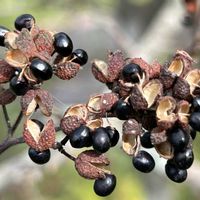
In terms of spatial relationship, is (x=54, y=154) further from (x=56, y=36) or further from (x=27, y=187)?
(x=56, y=36)

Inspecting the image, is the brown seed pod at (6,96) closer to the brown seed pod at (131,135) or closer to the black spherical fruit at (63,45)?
the black spherical fruit at (63,45)

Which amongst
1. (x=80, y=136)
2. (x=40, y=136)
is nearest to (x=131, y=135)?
(x=80, y=136)

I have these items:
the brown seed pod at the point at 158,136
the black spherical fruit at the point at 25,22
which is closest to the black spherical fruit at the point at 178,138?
the brown seed pod at the point at 158,136

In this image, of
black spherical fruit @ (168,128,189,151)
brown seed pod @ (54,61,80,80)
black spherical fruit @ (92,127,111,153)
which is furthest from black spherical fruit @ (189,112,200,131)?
brown seed pod @ (54,61,80,80)

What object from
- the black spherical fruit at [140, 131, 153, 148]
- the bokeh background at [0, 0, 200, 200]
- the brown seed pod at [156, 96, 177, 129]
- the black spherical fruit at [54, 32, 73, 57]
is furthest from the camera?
the bokeh background at [0, 0, 200, 200]

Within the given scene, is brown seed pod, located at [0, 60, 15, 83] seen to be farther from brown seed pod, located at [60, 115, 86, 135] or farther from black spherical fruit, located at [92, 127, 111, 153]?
black spherical fruit, located at [92, 127, 111, 153]

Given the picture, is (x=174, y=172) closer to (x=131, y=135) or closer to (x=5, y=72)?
(x=131, y=135)
